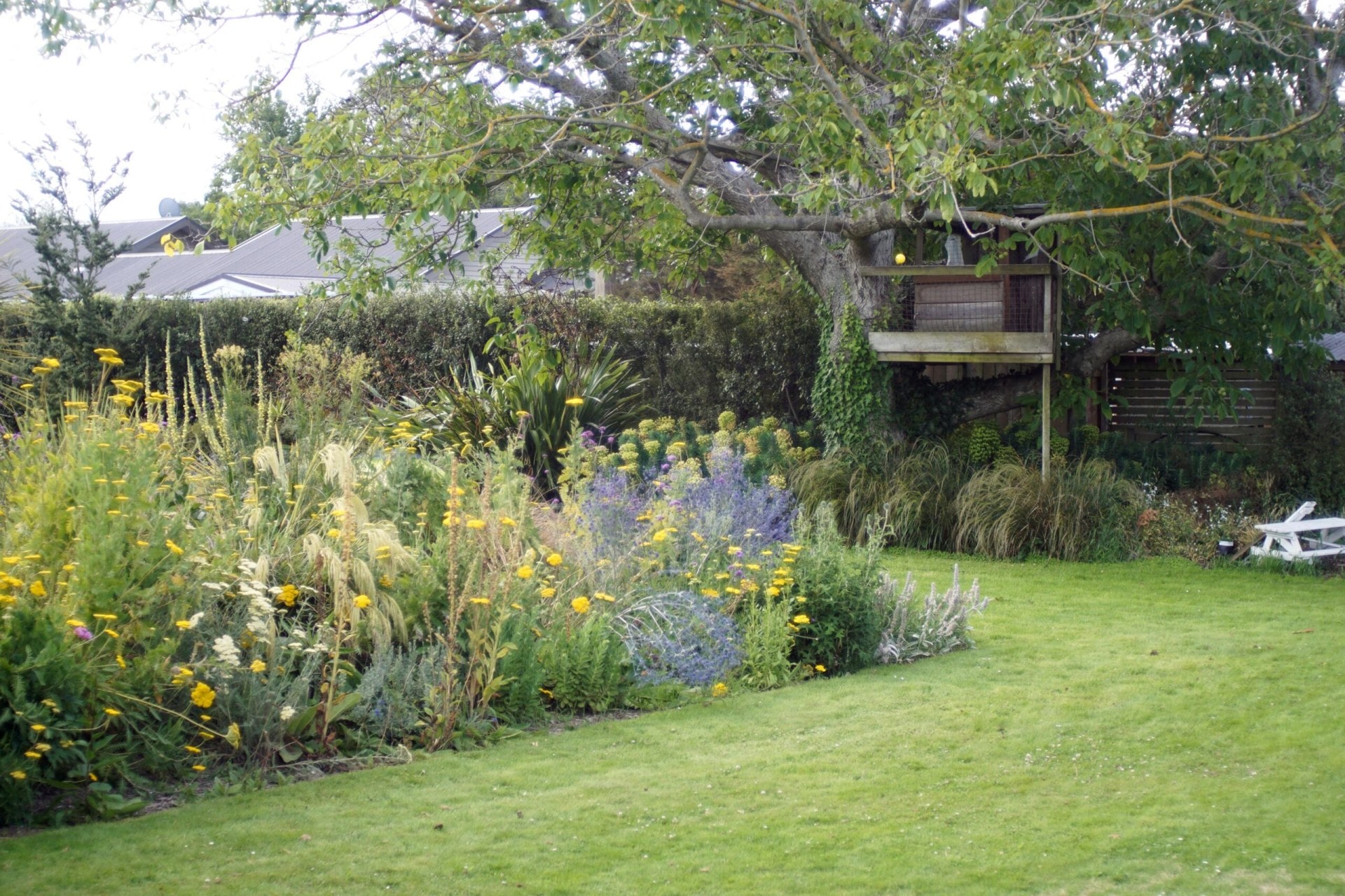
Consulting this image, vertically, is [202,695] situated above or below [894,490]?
below

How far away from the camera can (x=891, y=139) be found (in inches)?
344

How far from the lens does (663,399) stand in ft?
50.2

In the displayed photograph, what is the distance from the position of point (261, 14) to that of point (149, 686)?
23.3 ft

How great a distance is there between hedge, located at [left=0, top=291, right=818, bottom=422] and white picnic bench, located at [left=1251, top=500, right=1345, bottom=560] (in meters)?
5.60

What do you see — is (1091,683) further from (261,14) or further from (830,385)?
(261,14)

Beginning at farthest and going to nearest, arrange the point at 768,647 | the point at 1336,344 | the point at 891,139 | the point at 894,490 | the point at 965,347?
the point at 1336,344 → the point at 965,347 → the point at 894,490 → the point at 891,139 → the point at 768,647

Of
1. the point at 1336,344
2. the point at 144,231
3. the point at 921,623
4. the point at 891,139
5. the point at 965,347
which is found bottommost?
the point at 921,623

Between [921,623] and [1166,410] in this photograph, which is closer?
[921,623]

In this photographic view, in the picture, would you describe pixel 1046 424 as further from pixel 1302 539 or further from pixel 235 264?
pixel 235 264

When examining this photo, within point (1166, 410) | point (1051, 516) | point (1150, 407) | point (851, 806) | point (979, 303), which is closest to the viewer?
point (851, 806)

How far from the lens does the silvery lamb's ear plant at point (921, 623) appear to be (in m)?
7.18

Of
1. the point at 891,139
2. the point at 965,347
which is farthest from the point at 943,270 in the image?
the point at 891,139

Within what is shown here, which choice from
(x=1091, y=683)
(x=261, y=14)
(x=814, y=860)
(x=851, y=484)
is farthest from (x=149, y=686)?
(x=851, y=484)

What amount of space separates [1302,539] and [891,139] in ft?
17.7
